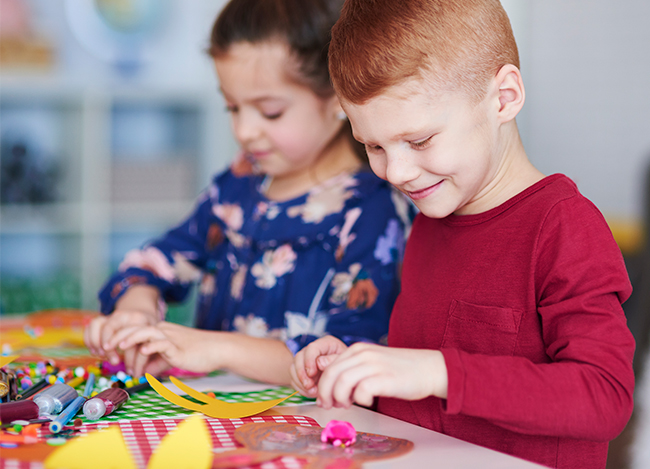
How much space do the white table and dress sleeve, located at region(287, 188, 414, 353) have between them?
18cm

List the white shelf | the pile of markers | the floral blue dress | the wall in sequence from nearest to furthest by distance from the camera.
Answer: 1. the pile of markers
2. the floral blue dress
3. the white shelf
4. the wall

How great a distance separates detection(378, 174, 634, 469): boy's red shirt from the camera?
1.86ft

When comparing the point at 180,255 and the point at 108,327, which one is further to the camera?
the point at 180,255

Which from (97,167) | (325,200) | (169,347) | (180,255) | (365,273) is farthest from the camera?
(97,167)

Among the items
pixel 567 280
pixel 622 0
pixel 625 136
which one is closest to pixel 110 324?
pixel 567 280

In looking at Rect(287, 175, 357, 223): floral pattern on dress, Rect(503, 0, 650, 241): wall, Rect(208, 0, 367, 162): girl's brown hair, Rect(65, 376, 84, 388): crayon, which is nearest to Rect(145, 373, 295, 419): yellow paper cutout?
Rect(65, 376, 84, 388): crayon

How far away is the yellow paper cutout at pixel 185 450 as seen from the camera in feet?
1.62

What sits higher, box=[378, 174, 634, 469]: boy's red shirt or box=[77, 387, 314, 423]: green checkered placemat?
box=[378, 174, 634, 469]: boy's red shirt

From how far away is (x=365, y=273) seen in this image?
99 centimetres

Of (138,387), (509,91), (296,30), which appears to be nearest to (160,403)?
(138,387)

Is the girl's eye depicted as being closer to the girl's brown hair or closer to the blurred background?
the girl's brown hair

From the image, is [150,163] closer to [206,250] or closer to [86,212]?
[86,212]

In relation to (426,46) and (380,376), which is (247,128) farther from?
(380,376)

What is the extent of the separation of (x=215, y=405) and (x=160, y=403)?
0.24ft
